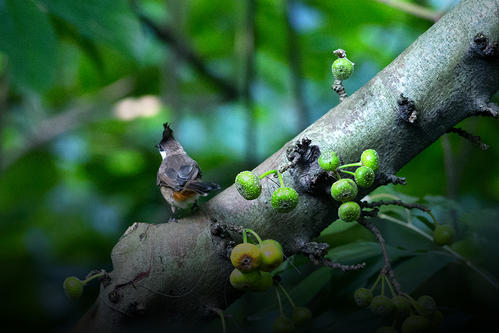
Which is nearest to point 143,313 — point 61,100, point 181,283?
point 181,283

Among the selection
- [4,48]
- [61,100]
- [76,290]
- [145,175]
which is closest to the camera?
[76,290]

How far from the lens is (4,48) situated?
1491 millimetres

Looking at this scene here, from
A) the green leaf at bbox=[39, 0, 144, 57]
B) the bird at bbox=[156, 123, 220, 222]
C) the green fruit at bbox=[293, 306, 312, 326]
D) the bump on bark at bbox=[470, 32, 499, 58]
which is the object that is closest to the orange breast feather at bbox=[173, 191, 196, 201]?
the bird at bbox=[156, 123, 220, 222]

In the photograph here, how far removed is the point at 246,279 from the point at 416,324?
0.37 metres

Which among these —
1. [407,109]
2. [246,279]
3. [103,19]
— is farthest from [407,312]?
[103,19]

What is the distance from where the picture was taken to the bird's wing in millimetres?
1716

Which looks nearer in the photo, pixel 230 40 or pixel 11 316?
pixel 11 316

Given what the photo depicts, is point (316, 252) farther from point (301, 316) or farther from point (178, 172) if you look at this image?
point (178, 172)

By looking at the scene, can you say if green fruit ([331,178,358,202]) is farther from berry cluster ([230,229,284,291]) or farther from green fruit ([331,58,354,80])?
green fruit ([331,58,354,80])

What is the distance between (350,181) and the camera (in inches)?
42.3

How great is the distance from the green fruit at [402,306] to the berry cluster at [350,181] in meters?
0.20

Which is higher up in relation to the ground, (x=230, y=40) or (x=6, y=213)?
(x=230, y=40)

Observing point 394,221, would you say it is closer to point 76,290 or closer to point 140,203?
point 76,290

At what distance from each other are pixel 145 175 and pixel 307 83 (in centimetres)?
156
